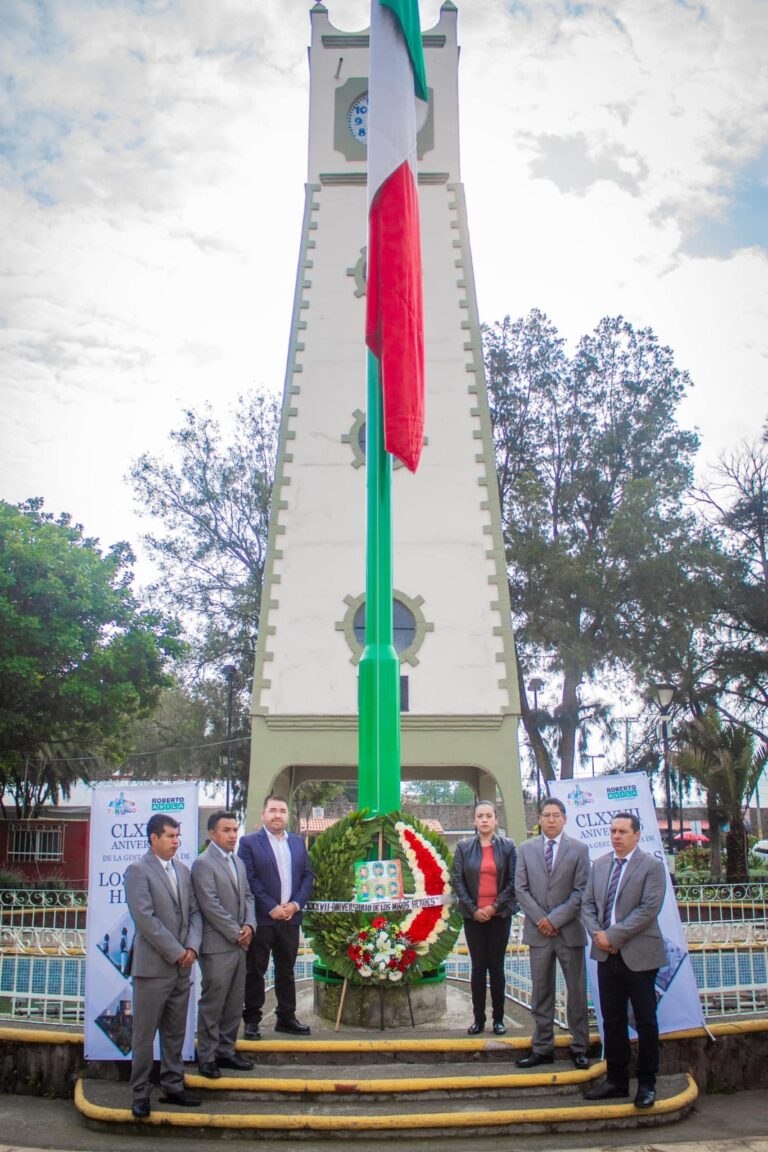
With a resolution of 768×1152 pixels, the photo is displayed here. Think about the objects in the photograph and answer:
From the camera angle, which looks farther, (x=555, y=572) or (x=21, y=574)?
(x=555, y=572)

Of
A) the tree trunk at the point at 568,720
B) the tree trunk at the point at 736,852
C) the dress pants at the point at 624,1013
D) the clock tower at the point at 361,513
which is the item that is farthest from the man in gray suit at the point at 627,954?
the tree trunk at the point at 568,720

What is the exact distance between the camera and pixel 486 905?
8266 millimetres

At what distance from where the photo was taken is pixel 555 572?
2702 centimetres

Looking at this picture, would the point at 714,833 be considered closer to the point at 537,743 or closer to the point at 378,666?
the point at 537,743

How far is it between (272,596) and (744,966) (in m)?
9.48

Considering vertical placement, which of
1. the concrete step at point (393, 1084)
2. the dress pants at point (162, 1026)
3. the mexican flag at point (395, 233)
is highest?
the mexican flag at point (395, 233)

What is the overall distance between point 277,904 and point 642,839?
304cm

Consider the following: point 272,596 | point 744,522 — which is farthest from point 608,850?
point 744,522

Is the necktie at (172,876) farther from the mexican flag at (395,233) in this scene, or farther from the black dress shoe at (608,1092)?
the mexican flag at (395,233)

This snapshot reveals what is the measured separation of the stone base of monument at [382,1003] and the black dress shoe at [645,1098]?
2.31m

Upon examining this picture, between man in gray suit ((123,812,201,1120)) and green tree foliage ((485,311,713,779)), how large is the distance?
20465 millimetres

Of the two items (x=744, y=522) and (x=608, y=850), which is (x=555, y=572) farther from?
(x=608, y=850)

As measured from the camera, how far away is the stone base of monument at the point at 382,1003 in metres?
8.60

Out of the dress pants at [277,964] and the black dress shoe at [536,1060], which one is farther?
the dress pants at [277,964]
